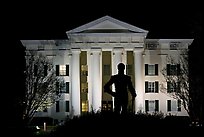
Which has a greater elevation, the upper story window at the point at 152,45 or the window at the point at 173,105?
the upper story window at the point at 152,45

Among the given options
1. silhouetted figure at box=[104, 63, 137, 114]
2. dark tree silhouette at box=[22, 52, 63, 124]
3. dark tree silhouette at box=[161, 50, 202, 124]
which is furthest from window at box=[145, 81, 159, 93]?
silhouetted figure at box=[104, 63, 137, 114]

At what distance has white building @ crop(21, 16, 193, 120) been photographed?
6494cm

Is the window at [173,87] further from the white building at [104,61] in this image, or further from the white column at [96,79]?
the white column at [96,79]

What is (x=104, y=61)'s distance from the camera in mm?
69500

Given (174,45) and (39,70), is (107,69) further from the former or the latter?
(39,70)

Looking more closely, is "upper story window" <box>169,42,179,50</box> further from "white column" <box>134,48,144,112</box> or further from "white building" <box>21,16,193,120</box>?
"white column" <box>134,48,144,112</box>

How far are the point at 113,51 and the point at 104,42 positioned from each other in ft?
5.61

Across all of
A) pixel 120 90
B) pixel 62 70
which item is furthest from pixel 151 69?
pixel 120 90

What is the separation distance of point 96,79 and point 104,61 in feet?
17.0

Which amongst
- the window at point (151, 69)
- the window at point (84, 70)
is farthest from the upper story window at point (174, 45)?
the window at point (84, 70)

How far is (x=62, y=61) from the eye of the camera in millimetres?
69812

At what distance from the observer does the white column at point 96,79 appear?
65125mm

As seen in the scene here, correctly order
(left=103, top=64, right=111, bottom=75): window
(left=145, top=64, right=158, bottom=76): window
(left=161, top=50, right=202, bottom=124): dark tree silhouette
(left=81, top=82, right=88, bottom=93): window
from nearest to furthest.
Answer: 1. (left=161, top=50, right=202, bottom=124): dark tree silhouette
2. (left=103, top=64, right=111, bottom=75): window
3. (left=81, top=82, right=88, bottom=93): window
4. (left=145, top=64, right=158, bottom=76): window

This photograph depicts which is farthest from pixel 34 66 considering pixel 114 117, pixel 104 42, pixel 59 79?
pixel 114 117
